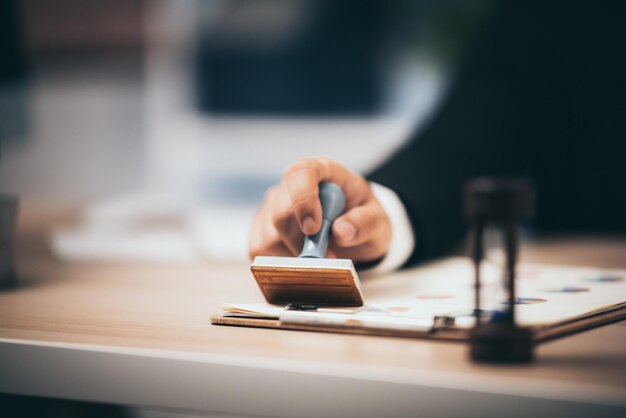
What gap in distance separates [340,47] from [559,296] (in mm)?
3572

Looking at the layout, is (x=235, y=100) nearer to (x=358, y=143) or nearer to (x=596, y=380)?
(x=358, y=143)

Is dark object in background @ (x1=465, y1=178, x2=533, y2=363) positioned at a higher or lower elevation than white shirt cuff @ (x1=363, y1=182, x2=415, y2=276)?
lower

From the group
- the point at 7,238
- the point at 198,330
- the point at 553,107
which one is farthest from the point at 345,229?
the point at 553,107

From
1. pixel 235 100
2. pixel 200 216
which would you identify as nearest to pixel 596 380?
pixel 200 216

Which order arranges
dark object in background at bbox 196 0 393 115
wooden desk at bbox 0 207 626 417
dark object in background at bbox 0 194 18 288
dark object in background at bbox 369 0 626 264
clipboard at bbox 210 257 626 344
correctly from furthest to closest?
dark object in background at bbox 196 0 393 115 → dark object in background at bbox 369 0 626 264 → dark object in background at bbox 0 194 18 288 → clipboard at bbox 210 257 626 344 → wooden desk at bbox 0 207 626 417

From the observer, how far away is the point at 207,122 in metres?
4.21

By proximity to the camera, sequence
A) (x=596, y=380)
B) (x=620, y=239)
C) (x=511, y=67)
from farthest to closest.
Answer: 1. (x=511, y=67)
2. (x=620, y=239)
3. (x=596, y=380)

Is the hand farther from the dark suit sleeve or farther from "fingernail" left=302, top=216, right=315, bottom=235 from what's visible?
the dark suit sleeve

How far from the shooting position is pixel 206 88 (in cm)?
421

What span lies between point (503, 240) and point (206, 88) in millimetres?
3947

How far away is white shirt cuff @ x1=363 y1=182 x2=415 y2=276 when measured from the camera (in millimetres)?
742

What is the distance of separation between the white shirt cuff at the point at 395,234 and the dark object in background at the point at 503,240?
296mm

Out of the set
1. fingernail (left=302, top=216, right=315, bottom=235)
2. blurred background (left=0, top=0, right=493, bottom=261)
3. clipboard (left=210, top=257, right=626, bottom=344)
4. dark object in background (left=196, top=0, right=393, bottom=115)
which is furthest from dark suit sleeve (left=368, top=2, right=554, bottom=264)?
dark object in background (left=196, top=0, right=393, bottom=115)

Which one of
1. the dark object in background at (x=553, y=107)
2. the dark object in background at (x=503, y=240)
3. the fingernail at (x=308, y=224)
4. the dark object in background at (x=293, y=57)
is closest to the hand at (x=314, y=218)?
the fingernail at (x=308, y=224)
